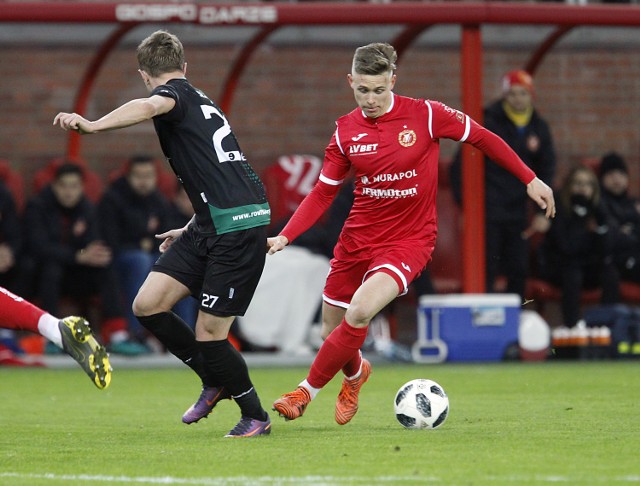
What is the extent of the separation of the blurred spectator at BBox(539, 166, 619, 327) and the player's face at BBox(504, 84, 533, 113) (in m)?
0.81

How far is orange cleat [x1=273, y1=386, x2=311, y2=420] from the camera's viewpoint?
639 centimetres

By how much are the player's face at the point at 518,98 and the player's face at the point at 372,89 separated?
5.13m

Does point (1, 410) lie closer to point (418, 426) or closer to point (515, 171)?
point (418, 426)

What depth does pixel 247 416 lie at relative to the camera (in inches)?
246

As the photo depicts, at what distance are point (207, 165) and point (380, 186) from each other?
1.05m

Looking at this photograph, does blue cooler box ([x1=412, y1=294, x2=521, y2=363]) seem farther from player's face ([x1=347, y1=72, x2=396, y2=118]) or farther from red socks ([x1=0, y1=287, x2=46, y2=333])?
red socks ([x1=0, y1=287, x2=46, y2=333])

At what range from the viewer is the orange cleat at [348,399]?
6645 mm

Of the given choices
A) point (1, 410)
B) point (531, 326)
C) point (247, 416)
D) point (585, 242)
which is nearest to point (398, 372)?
point (531, 326)

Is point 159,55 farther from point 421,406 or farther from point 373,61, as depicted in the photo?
point 421,406

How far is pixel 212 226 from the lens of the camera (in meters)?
6.17

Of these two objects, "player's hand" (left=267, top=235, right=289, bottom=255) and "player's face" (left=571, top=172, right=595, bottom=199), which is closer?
"player's hand" (left=267, top=235, right=289, bottom=255)

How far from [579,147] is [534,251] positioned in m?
2.10

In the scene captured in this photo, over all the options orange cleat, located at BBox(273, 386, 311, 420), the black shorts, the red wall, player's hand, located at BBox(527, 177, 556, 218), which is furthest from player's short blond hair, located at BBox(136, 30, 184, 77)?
the red wall

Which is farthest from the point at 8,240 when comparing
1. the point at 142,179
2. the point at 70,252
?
the point at 142,179
